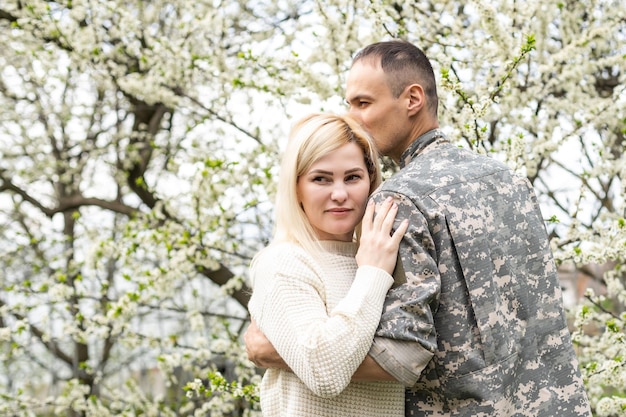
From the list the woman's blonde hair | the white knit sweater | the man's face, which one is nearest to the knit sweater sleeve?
the white knit sweater

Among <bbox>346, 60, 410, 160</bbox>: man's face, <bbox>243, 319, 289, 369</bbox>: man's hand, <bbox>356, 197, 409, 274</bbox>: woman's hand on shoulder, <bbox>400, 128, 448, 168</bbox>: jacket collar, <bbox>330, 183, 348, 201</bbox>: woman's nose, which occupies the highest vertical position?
<bbox>346, 60, 410, 160</bbox>: man's face

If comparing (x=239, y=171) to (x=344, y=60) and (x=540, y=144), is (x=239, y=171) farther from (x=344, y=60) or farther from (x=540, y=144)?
(x=540, y=144)

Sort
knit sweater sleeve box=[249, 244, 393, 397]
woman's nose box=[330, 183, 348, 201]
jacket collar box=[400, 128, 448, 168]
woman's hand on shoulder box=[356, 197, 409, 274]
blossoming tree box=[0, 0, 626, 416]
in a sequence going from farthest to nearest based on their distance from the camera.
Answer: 1. blossoming tree box=[0, 0, 626, 416]
2. jacket collar box=[400, 128, 448, 168]
3. woman's nose box=[330, 183, 348, 201]
4. woman's hand on shoulder box=[356, 197, 409, 274]
5. knit sweater sleeve box=[249, 244, 393, 397]

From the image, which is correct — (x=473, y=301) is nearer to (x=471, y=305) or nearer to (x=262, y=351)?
(x=471, y=305)

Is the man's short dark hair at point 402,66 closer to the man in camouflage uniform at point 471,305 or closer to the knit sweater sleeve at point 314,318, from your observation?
the man in camouflage uniform at point 471,305

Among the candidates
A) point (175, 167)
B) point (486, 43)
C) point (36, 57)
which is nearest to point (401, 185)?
point (486, 43)

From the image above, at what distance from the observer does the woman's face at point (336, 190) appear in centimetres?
213

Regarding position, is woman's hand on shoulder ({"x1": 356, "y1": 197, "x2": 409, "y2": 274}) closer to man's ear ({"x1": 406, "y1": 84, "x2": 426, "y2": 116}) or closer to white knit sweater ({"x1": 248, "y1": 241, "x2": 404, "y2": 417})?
white knit sweater ({"x1": 248, "y1": 241, "x2": 404, "y2": 417})

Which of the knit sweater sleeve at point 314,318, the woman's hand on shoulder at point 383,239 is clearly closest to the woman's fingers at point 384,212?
the woman's hand on shoulder at point 383,239

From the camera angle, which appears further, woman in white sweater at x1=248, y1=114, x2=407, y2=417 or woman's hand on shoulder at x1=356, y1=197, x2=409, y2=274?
woman's hand on shoulder at x1=356, y1=197, x2=409, y2=274

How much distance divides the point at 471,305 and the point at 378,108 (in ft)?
2.15

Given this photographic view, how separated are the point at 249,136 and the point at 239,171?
0.25 meters

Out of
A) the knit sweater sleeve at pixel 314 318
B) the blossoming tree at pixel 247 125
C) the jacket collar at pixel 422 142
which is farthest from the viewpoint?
the blossoming tree at pixel 247 125

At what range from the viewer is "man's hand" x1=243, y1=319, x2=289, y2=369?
1980 mm
